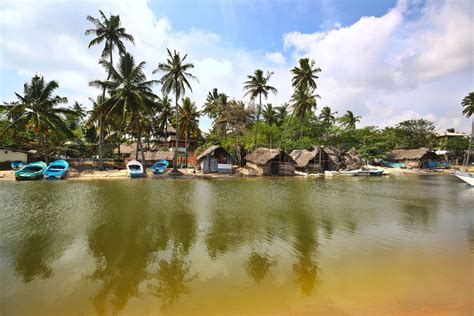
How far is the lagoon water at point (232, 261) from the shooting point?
5.63m

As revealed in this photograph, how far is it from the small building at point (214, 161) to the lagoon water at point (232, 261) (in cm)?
2126

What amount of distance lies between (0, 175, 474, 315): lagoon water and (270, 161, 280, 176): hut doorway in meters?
21.1

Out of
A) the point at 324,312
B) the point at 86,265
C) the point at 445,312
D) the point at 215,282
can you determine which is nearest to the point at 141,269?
the point at 86,265

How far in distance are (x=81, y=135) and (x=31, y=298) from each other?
159 ft

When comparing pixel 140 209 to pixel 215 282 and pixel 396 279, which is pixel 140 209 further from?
pixel 396 279

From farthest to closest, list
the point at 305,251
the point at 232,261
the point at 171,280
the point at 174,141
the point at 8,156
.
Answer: the point at 174,141 < the point at 8,156 < the point at 305,251 < the point at 232,261 < the point at 171,280

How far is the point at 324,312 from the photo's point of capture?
5.39m

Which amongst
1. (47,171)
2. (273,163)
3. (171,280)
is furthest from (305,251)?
(47,171)

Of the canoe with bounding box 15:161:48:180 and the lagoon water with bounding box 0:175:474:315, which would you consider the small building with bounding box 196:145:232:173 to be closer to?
the canoe with bounding box 15:161:48:180

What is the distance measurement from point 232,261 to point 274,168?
28621mm

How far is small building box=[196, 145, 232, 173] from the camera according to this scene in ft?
117

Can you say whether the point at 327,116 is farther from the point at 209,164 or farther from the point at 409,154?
the point at 209,164

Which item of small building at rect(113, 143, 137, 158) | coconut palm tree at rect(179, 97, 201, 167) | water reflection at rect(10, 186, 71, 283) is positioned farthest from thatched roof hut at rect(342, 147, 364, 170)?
water reflection at rect(10, 186, 71, 283)

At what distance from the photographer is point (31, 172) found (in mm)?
26688
